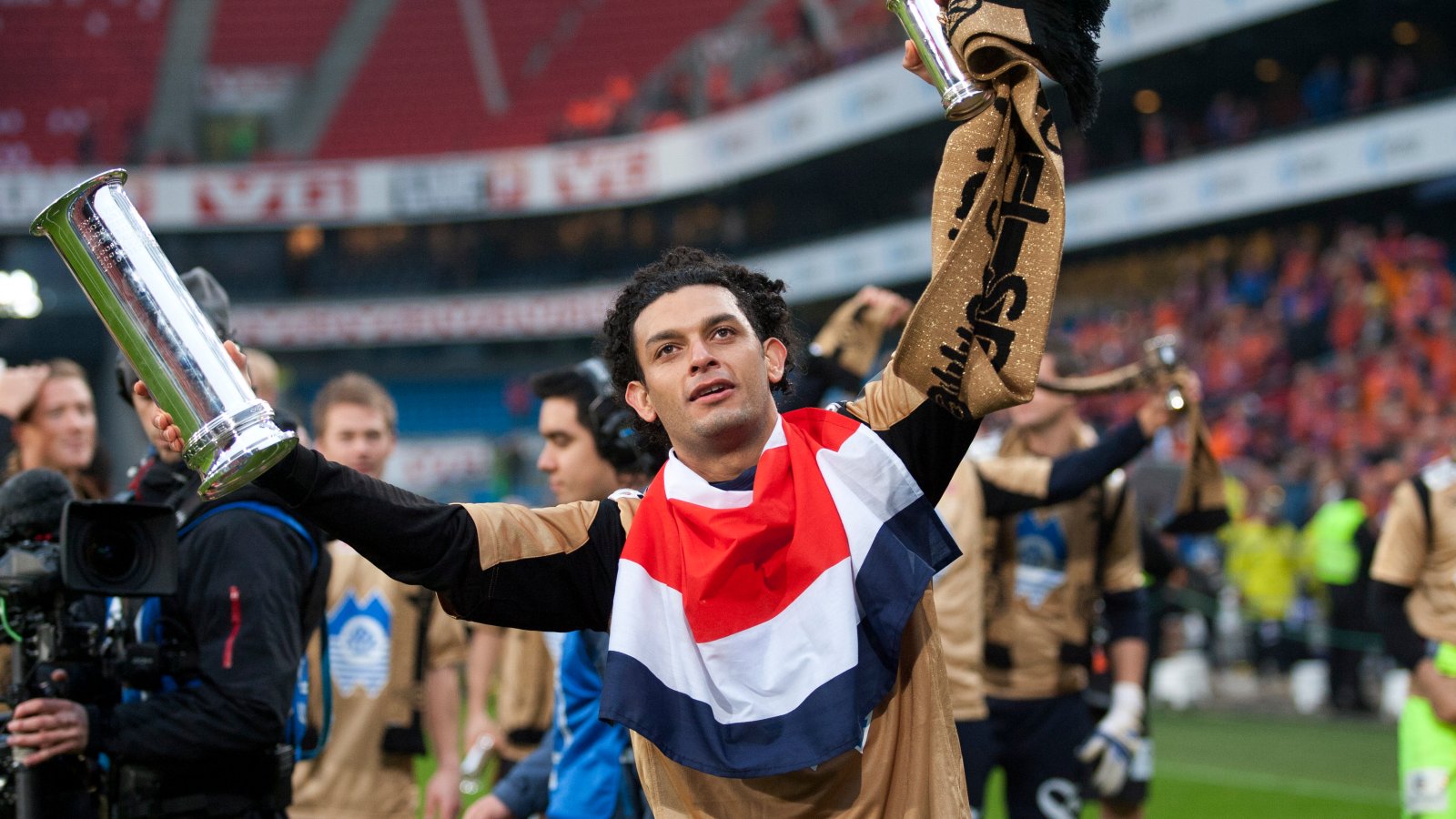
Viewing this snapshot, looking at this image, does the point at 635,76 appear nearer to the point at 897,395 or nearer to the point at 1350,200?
the point at 1350,200

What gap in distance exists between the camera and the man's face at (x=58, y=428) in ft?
16.6

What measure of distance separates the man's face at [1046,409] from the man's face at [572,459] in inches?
78.7

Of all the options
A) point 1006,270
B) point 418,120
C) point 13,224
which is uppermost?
point 418,120

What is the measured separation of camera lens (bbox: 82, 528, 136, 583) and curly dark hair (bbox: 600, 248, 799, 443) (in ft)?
3.47

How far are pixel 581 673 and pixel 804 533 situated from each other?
168cm

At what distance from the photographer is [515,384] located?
1458 inches

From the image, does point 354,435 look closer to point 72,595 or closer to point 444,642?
point 444,642

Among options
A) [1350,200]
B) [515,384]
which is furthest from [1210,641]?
[515,384]

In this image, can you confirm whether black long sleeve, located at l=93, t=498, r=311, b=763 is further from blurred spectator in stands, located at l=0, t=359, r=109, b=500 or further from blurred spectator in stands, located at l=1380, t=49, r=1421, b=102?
blurred spectator in stands, located at l=1380, t=49, r=1421, b=102


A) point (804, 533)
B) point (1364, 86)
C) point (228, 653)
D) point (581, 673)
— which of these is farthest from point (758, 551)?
point (1364, 86)

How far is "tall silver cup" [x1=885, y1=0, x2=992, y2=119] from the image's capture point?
2471mm

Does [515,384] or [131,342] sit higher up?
[515,384]

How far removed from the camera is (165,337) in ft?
7.43

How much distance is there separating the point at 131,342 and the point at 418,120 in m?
39.3
